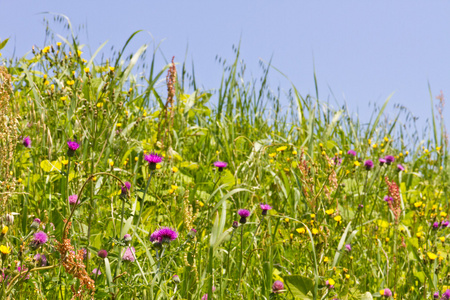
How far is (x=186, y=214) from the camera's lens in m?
1.65

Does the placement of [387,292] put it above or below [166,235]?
below

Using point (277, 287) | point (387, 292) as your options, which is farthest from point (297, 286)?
point (387, 292)

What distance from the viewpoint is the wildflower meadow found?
163cm

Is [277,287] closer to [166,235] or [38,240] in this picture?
[166,235]

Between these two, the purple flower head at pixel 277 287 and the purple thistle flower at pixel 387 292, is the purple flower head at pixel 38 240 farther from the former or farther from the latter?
the purple thistle flower at pixel 387 292

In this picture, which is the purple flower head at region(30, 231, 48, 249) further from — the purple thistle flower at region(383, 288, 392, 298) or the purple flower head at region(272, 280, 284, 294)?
the purple thistle flower at region(383, 288, 392, 298)

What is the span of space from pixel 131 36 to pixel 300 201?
123 centimetres

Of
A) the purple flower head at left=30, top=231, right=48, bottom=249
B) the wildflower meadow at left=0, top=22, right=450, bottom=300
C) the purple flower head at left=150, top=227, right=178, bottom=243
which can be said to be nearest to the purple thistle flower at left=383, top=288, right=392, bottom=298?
the wildflower meadow at left=0, top=22, right=450, bottom=300

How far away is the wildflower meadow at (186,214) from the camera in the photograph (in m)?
1.63

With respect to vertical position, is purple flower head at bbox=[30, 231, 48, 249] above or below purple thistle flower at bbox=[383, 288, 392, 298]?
above

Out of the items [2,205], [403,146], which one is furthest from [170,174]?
[403,146]

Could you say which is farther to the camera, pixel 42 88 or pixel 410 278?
pixel 42 88

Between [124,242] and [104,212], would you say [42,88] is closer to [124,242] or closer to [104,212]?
[104,212]

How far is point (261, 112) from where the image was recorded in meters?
4.38
